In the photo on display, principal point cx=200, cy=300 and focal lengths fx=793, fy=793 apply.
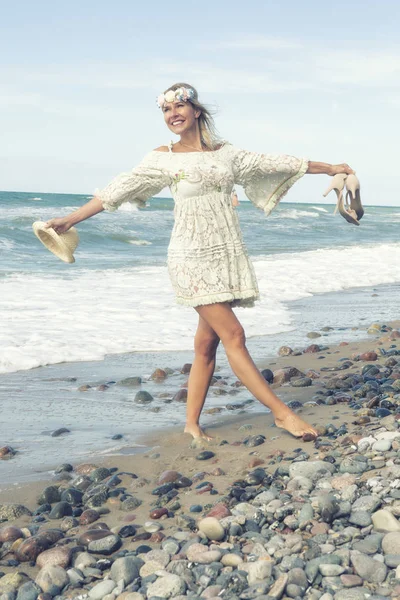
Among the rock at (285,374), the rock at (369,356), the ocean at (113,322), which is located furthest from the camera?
the rock at (369,356)

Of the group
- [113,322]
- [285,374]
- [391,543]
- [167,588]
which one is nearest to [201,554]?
[167,588]

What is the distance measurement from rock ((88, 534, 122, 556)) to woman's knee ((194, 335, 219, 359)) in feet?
5.01

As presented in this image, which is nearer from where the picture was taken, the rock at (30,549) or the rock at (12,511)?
the rock at (30,549)

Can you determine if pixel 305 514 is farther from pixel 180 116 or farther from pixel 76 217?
pixel 180 116

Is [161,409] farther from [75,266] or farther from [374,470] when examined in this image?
[75,266]

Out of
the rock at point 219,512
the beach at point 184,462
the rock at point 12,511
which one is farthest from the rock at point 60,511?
the rock at point 219,512

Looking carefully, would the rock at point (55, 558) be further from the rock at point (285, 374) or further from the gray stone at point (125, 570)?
the rock at point (285, 374)

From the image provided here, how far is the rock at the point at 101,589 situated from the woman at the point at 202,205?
1.75 metres

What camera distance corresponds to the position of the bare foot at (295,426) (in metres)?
4.56

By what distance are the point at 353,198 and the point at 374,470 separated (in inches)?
60.8

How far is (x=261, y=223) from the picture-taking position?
35969 millimetres

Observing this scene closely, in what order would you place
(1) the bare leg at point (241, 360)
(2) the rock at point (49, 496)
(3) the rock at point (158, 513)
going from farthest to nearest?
(1) the bare leg at point (241, 360) → (2) the rock at point (49, 496) → (3) the rock at point (158, 513)

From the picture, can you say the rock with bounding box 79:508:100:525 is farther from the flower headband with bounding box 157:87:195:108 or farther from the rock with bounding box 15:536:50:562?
the flower headband with bounding box 157:87:195:108

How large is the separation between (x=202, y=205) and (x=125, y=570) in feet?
6.61
